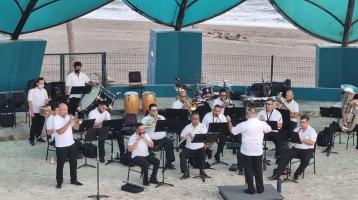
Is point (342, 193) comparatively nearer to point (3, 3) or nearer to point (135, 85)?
point (135, 85)

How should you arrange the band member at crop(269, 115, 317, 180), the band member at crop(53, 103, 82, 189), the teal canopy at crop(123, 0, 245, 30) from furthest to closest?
the teal canopy at crop(123, 0, 245, 30), the band member at crop(269, 115, 317, 180), the band member at crop(53, 103, 82, 189)

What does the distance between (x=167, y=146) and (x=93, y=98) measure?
4234mm

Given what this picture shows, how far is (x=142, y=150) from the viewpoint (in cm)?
1653

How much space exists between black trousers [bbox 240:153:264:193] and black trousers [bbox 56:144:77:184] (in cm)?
387

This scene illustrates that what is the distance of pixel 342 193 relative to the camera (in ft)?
53.8

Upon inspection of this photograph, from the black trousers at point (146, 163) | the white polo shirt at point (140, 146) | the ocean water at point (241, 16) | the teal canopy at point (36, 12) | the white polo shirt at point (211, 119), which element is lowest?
the black trousers at point (146, 163)

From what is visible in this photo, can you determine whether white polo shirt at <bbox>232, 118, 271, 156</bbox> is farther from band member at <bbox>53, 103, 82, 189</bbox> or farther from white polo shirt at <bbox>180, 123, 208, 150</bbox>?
band member at <bbox>53, 103, 82, 189</bbox>

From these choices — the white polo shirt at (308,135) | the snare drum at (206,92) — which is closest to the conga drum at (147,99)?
the snare drum at (206,92)

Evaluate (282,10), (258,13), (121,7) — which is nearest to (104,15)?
(121,7)

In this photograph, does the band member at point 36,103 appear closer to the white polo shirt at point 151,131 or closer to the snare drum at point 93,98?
the snare drum at point 93,98

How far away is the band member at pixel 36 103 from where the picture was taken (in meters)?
19.6

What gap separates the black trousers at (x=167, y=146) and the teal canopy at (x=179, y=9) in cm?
907

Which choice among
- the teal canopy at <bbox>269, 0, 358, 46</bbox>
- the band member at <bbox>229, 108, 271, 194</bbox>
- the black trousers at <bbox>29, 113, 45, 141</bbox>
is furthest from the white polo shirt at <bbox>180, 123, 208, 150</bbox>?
the teal canopy at <bbox>269, 0, 358, 46</bbox>

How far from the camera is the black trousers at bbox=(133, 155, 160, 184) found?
1650 cm
